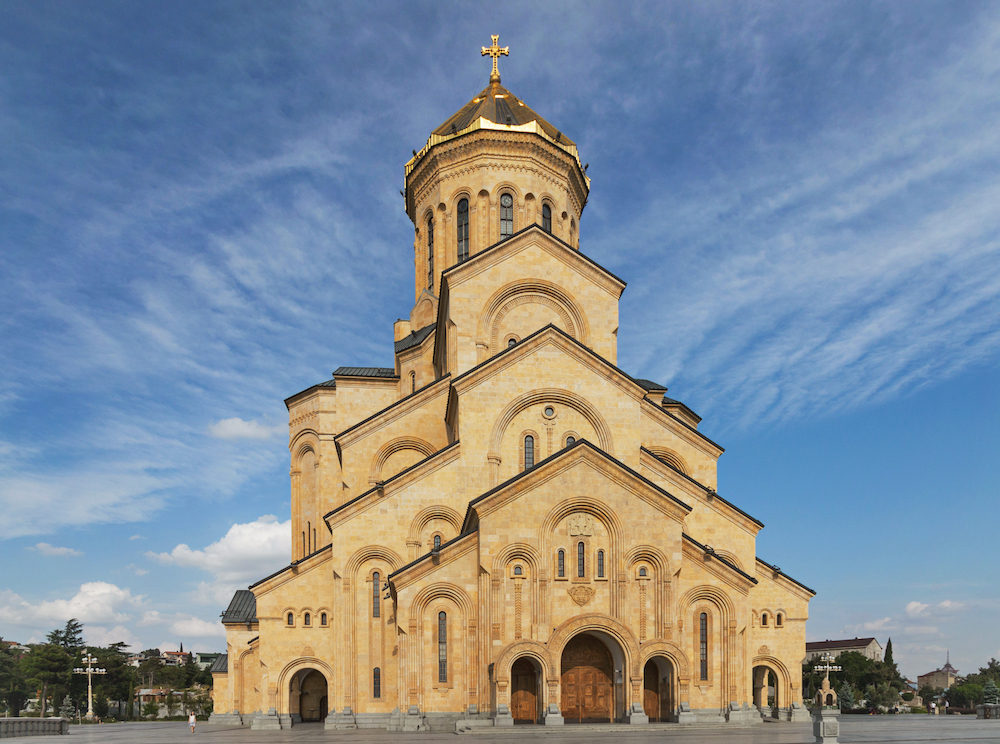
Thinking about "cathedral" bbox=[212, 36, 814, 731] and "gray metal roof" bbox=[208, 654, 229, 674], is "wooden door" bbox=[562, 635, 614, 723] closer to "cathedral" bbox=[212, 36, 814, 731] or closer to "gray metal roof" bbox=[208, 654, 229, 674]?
"cathedral" bbox=[212, 36, 814, 731]

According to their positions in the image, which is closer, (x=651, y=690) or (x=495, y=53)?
(x=651, y=690)

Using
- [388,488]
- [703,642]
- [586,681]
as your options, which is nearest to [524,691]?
Result: [586,681]

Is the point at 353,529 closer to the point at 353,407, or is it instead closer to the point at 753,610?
the point at 353,407

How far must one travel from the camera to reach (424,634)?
22281 millimetres

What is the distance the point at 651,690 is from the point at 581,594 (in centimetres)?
416

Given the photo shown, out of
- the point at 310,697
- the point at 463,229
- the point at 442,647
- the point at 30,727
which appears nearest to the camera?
the point at 442,647

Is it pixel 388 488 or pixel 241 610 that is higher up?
pixel 388 488

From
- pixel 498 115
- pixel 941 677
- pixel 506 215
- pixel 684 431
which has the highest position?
pixel 498 115

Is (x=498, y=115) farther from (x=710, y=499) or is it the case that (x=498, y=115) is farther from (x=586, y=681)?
(x=586, y=681)

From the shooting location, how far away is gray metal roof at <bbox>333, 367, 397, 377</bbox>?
35.8 m

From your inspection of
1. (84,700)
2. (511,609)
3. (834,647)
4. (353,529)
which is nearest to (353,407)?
(353,529)

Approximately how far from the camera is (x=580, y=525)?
22.6 m

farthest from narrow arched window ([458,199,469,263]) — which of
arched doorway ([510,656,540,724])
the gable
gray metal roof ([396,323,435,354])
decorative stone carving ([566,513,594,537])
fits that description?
arched doorway ([510,656,540,724])

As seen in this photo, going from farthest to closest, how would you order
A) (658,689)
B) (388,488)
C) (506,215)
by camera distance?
(506,215)
(388,488)
(658,689)
